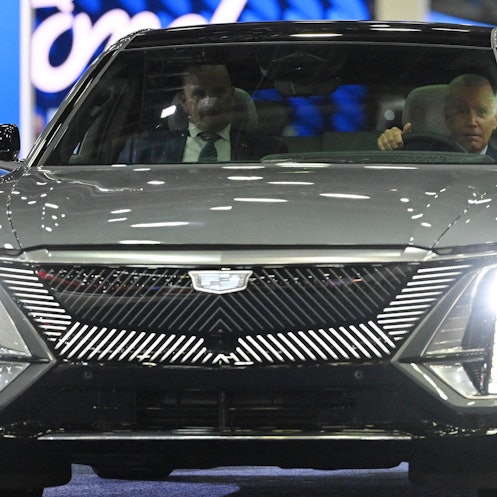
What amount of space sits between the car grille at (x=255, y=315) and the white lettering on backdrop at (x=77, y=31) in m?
8.94

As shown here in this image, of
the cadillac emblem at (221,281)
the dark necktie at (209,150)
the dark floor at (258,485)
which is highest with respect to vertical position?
the dark necktie at (209,150)

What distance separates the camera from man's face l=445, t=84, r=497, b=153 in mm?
5305

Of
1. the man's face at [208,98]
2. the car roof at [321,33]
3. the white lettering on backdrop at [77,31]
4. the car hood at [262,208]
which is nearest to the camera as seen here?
the car hood at [262,208]

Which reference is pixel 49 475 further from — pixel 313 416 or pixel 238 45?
pixel 238 45

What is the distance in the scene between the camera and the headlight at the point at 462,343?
3.87m

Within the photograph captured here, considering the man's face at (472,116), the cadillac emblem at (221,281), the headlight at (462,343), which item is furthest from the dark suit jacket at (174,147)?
the headlight at (462,343)

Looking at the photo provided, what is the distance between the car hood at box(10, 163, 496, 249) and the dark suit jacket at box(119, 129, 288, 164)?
51 centimetres

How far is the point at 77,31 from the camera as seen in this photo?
12.9m

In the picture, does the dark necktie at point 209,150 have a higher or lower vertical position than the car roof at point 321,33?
lower

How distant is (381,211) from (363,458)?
65 centimetres

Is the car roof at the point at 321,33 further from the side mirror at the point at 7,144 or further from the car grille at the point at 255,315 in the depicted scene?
the car grille at the point at 255,315

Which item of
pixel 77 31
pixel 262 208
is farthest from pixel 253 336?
pixel 77 31

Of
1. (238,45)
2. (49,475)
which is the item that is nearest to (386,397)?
(49,475)

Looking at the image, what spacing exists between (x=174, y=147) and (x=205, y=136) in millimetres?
121
